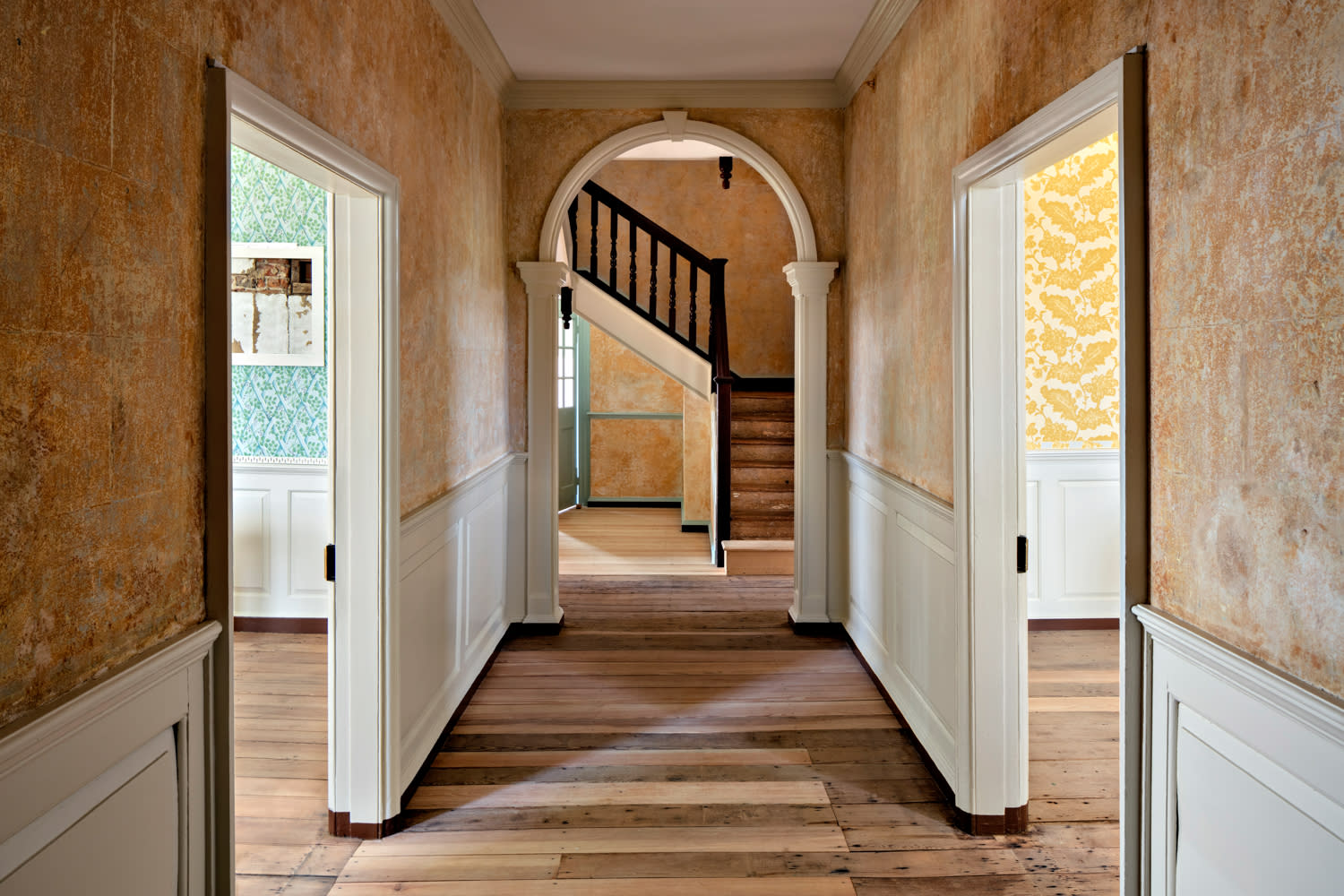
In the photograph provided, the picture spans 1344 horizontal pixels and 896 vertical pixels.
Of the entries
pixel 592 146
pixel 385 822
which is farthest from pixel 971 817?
pixel 592 146

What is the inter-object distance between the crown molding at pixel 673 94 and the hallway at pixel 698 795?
2.86m

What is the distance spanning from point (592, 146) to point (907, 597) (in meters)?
2.83

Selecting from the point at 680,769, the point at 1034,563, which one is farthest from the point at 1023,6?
the point at 1034,563

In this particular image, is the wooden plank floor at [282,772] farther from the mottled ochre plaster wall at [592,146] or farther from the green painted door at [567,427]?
the green painted door at [567,427]

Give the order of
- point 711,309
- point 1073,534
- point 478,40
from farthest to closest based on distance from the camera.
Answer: point 711,309 → point 1073,534 → point 478,40

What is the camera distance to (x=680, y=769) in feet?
10.2

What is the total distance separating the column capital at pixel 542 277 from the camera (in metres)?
4.56

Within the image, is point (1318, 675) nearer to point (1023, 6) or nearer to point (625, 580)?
point (1023, 6)

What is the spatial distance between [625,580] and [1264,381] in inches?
194

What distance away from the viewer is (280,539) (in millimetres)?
4754

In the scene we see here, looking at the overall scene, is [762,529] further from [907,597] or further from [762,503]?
[907,597]

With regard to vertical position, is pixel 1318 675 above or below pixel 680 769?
above

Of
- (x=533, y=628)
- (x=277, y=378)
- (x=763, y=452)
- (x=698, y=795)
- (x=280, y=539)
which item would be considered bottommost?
(x=698, y=795)

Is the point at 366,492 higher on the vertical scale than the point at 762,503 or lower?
higher
